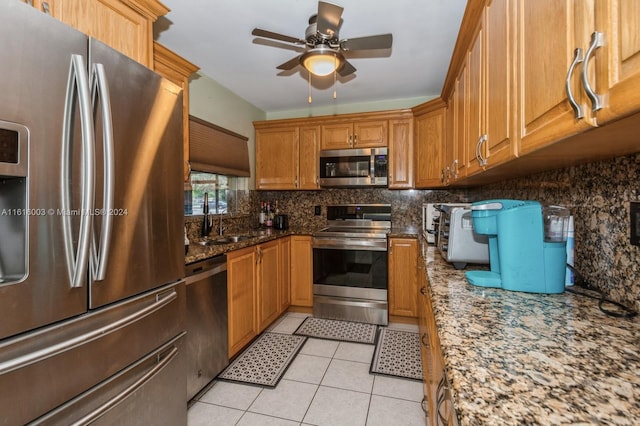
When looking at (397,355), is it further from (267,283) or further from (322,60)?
(322,60)

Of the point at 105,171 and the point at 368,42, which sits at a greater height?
the point at 368,42

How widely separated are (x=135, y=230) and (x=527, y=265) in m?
1.53

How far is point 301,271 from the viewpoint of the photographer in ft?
11.0

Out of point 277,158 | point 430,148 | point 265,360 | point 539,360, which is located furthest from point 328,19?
point 265,360

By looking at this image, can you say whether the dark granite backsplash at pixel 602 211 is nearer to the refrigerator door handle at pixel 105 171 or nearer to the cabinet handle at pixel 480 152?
the cabinet handle at pixel 480 152

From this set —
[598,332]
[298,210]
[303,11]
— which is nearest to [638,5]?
[598,332]

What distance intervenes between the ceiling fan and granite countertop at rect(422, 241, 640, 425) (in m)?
1.55

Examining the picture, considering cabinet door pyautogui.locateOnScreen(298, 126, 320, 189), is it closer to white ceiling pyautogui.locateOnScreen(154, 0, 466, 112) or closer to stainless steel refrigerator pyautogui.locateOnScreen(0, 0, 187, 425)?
white ceiling pyautogui.locateOnScreen(154, 0, 466, 112)

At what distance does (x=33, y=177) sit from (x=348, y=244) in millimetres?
2554

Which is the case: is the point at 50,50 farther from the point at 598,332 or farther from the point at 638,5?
the point at 598,332

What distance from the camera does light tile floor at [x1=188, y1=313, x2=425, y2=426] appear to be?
5.70 feet

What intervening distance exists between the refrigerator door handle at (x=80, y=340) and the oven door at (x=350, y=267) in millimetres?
1982

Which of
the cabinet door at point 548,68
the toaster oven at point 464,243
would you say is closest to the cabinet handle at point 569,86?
the cabinet door at point 548,68

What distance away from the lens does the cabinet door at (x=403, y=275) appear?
3.00m
